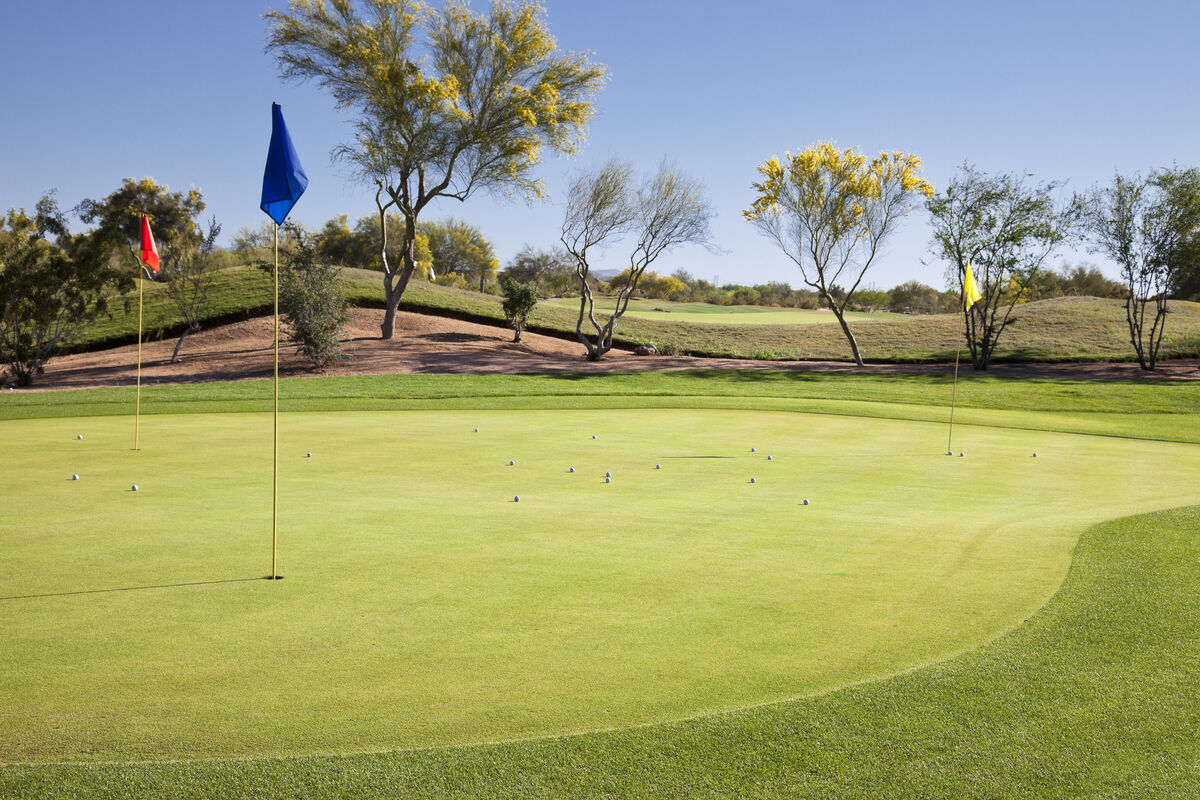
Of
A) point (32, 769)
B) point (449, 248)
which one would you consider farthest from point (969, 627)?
point (449, 248)

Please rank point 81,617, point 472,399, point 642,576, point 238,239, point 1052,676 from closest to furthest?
point 1052,676
point 81,617
point 642,576
point 472,399
point 238,239

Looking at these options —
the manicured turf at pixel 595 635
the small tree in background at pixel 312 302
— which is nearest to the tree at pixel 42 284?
the small tree in background at pixel 312 302

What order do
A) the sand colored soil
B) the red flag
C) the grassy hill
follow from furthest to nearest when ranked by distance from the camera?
the grassy hill → the sand colored soil → the red flag

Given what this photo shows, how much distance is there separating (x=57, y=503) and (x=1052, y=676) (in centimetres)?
888

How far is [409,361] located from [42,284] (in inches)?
496

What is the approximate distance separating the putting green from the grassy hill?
31040 millimetres

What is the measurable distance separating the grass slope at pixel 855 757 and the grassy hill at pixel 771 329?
3748cm

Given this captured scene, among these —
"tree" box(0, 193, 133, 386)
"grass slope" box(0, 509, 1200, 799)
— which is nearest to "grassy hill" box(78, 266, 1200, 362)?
"tree" box(0, 193, 133, 386)

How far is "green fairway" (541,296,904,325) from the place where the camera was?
2287 inches

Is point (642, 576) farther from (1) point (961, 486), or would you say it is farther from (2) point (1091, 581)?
(1) point (961, 486)

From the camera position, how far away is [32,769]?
11.5 ft

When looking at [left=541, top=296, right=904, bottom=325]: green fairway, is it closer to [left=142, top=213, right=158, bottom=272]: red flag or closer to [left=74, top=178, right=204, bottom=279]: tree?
[left=74, top=178, right=204, bottom=279]: tree

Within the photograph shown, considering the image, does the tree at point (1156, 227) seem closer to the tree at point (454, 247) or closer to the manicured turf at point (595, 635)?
the manicured turf at point (595, 635)

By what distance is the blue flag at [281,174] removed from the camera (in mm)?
6738
